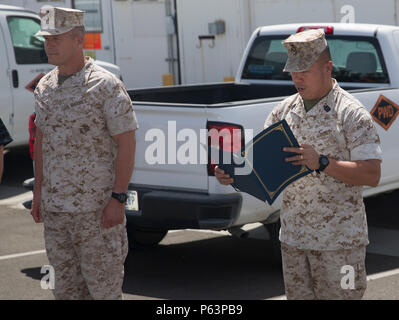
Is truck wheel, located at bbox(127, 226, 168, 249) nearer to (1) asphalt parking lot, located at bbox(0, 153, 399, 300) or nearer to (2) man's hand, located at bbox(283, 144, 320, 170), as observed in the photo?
(1) asphalt parking lot, located at bbox(0, 153, 399, 300)

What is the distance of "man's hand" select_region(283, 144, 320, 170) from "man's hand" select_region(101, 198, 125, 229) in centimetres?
97

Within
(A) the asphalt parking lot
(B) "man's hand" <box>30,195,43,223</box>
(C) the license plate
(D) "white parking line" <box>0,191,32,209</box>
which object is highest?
(B) "man's hand" <box>30,195,43,223</box>

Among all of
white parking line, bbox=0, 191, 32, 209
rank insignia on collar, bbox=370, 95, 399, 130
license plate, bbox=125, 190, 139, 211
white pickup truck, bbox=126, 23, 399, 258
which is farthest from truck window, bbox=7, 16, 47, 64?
rank insignia on collar, bbox=370, 95, 399, 130

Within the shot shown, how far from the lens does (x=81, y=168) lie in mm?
4352

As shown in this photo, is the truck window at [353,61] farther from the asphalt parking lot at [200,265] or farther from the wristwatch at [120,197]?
the wristwatch at [120,197]

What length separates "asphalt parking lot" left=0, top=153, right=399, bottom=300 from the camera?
6359 mm

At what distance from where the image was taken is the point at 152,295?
6.30 m

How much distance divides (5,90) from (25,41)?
840 mm

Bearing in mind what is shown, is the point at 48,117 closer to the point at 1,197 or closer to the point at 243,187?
the point at 243,187

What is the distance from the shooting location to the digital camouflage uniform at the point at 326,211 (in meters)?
3.96

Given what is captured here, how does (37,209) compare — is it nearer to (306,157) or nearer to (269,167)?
(269,167)

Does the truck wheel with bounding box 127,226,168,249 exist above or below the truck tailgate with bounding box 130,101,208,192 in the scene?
below
